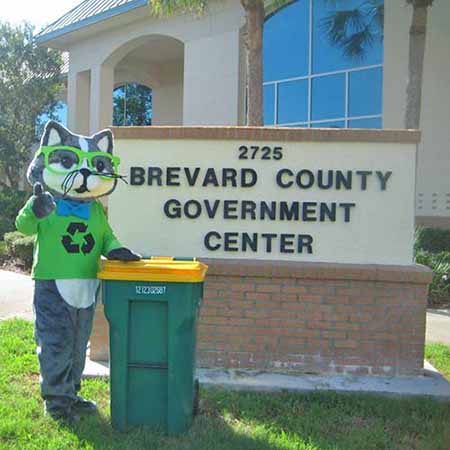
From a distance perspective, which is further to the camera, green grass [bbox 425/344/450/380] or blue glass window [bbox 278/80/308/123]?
blue glass window [bbox 278/80/308/123]

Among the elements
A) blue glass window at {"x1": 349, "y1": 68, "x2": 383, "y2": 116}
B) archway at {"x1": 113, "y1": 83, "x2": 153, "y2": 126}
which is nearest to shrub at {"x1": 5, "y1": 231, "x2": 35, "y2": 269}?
blue glass window at {"x1": 349, "y1": 68, "x2": 383, "y2": 116}

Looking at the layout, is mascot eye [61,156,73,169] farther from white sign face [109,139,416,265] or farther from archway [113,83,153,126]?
archway [113,83,153,126]

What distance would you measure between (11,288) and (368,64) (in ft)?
30.2

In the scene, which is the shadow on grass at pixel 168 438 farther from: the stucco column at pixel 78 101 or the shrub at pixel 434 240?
the stucco column at pixel 78 101

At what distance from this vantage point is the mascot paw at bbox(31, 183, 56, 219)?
3723 mm

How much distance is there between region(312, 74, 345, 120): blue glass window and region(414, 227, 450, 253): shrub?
157 inches

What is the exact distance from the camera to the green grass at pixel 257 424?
3.69 meters

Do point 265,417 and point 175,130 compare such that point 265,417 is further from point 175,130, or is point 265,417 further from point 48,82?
point 48,82

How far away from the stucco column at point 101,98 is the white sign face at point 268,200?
480 inches

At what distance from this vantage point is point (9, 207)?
16875mm

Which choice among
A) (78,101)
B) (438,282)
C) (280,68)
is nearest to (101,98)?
(78,101)

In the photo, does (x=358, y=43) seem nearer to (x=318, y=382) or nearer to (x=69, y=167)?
(x=318, y=382)

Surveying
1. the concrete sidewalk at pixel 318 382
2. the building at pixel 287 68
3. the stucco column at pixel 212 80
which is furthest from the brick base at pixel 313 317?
the stucco column at pixel 212 80

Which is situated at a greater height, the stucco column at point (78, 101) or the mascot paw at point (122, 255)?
the stucco column at point (78, 101)
